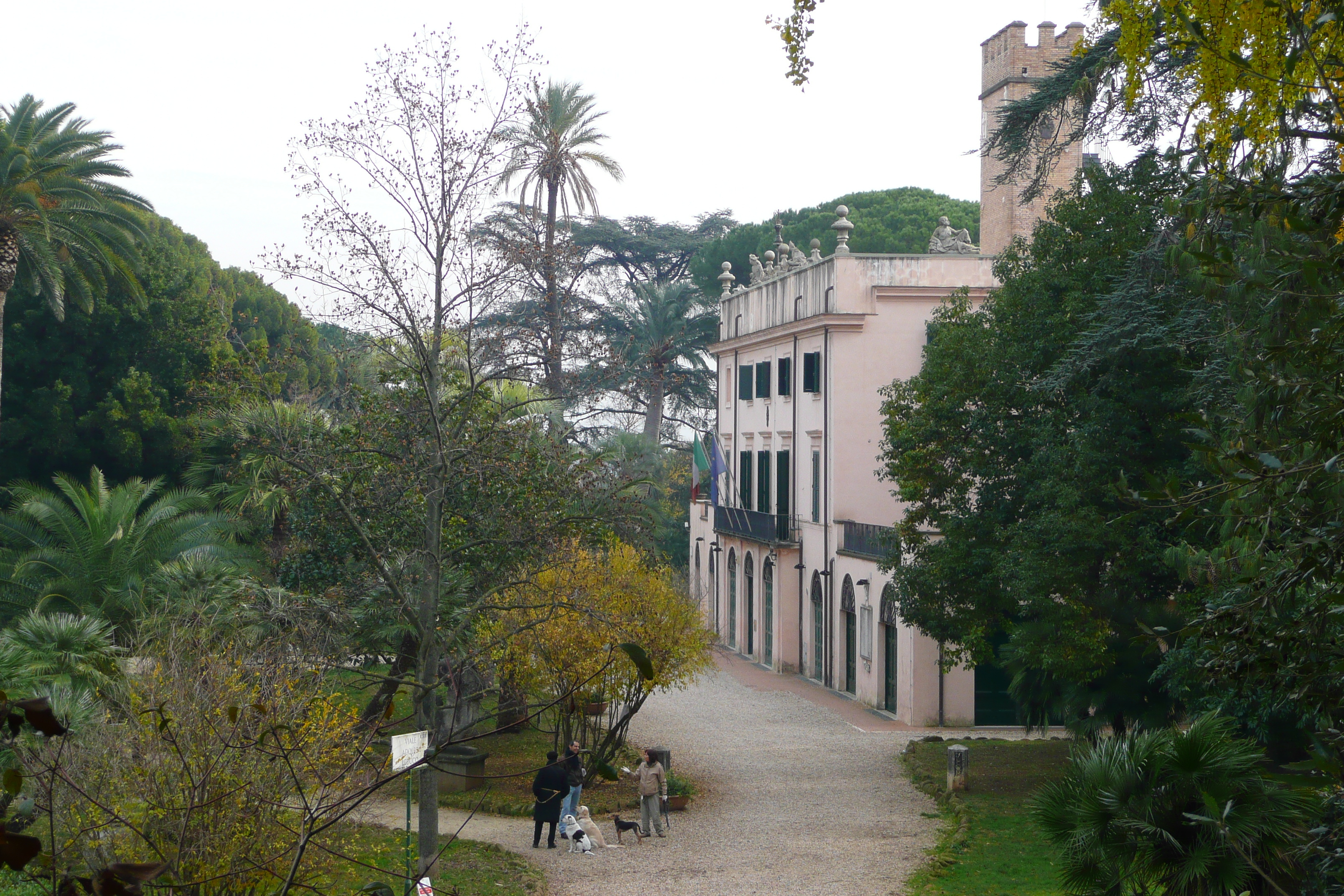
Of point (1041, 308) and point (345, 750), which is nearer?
point (345, 750)

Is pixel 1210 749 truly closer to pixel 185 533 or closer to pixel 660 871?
pixel 660 871

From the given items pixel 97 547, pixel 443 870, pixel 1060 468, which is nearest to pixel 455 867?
pixel 443 870

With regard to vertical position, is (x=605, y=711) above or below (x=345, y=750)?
below

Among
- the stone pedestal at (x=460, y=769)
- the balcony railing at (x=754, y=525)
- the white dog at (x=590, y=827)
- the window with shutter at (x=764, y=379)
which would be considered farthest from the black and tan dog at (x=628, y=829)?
the window with shutter at (x=764, y=379)

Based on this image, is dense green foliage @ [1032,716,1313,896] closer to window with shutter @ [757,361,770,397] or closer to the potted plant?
the potted plant

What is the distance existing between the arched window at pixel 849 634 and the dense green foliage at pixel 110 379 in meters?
13.5

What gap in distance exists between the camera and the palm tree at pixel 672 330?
45531mm

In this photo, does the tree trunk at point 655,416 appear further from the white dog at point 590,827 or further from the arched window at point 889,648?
the white dog at point 590,827

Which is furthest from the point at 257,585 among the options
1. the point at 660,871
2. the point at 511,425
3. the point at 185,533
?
the point at 185,533

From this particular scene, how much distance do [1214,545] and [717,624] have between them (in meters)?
27.1

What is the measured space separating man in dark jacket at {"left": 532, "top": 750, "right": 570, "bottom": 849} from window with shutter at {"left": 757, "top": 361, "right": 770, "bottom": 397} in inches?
844

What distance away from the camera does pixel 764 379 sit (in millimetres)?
36250

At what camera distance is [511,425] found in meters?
12.9

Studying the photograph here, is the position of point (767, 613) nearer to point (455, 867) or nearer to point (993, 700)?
point (993, 700)
